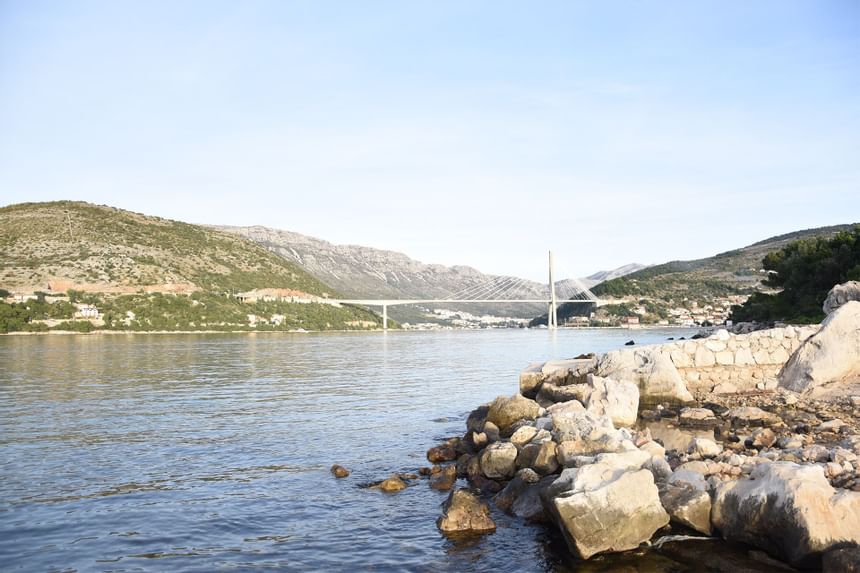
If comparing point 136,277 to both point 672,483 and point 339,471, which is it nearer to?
point 339,471

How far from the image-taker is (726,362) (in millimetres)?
13641

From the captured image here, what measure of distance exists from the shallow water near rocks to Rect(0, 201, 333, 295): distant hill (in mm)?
48045

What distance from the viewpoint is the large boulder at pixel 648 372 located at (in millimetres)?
12758

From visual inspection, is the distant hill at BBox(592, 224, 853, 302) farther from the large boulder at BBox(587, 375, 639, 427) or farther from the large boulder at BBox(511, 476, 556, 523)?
the large boulder at BBox(511, 476, 556, 523)

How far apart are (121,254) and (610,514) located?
238 ft

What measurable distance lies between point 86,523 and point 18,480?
2.63 metres

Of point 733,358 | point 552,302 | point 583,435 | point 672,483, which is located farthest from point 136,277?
point 672,483

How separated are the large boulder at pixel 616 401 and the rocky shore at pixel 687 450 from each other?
0.02 meters

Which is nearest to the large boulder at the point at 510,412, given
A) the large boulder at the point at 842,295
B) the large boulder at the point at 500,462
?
the large boulder at the point at 500,462

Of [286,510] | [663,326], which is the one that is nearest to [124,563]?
[286,510]

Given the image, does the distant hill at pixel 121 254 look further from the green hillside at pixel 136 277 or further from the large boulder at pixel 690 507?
the large boulder at pixel 690 507

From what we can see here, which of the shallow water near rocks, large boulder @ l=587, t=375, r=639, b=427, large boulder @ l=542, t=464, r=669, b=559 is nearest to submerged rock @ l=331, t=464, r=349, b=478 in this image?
the shallow water near rocks

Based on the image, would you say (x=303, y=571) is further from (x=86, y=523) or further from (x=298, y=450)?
(x=298, y=450)

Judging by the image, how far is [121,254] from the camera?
70312 millimetres
